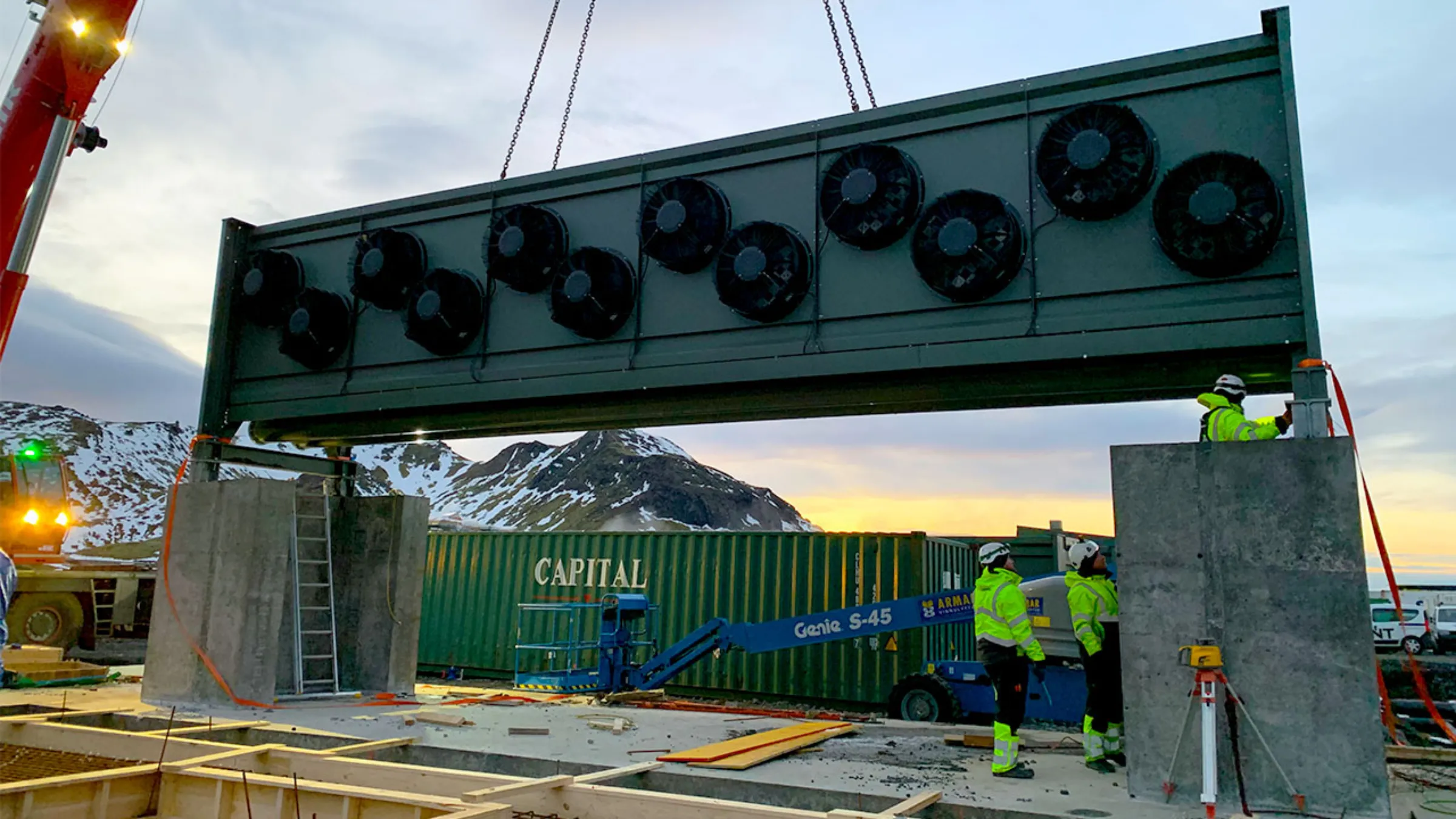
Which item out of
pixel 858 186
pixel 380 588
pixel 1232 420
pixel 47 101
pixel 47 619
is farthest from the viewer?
pixel 47 619

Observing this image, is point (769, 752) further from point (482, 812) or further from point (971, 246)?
point (971, 246)

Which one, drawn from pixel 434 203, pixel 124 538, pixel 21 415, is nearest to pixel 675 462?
pixel 124 538

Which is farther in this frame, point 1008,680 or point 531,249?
point 531,249

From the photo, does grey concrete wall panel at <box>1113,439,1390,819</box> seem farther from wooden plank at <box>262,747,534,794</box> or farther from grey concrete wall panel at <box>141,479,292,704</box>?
grey concrete wall panel at <box>141,479,292,704</box>

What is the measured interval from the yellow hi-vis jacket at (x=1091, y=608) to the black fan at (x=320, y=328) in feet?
30.5

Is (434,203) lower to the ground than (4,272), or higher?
higher

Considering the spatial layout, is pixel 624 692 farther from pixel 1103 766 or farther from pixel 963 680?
pixel 1103 766

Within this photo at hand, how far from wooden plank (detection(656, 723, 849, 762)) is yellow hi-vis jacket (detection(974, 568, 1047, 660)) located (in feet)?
7.52

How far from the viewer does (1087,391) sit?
8.90 m

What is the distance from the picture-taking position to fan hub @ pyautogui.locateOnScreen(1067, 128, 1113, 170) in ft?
27.0

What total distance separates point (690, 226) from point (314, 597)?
24.7 feet

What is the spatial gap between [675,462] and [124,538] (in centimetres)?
7134

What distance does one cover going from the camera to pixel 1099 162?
8.22 metres

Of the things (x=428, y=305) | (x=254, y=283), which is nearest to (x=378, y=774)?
(x=428, y=305)
